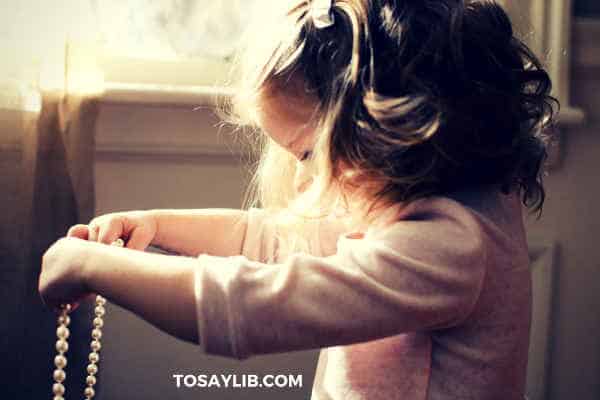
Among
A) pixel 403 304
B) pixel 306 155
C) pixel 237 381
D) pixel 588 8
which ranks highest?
pixel 588 8

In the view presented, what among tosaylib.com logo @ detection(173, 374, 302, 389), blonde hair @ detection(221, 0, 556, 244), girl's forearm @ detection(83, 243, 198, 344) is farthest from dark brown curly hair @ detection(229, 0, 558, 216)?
tosaylib.com logo @ detection(173, 374, 302, 389)

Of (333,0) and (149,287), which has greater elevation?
(333,0)

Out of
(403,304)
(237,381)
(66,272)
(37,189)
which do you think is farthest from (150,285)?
(237,381)

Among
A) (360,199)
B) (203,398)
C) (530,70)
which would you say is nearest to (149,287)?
(360,199)

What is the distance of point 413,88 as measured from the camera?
1.65 ft

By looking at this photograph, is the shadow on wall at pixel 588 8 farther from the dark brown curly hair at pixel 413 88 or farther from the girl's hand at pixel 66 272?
the girl's hand at pixel 66 272

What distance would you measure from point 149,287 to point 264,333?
82 millimetres

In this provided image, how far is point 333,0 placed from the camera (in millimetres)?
532

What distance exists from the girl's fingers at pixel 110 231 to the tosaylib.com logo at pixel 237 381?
1.10 feet

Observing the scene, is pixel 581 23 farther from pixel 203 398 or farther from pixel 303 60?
pixel 203 398

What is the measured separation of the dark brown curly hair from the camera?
50cm

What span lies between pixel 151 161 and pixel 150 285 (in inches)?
16.9

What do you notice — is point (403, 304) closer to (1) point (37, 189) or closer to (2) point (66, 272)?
(2) point (66, 272)

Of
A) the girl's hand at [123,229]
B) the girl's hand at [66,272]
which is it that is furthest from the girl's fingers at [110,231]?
the girl's hand at [66,272]
